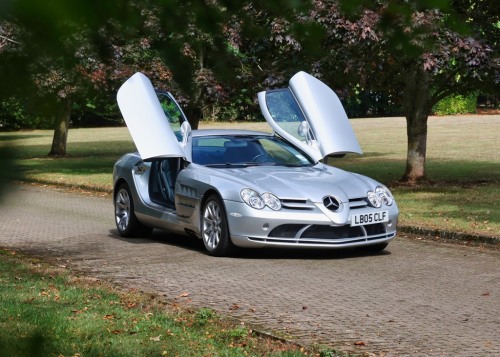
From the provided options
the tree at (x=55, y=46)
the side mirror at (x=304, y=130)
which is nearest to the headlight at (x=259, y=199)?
the side mirror at (x=304, y=130)

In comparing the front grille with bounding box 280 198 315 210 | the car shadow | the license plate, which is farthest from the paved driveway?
the front grille with bounding box 280 198 315 210

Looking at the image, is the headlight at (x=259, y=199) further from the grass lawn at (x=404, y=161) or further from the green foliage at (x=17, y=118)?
the green foliage at (x=17, y=118)

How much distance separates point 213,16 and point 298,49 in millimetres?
228

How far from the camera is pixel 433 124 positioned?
191 ft

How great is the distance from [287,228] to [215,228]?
35.0 inches

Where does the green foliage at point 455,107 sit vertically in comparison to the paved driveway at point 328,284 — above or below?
above

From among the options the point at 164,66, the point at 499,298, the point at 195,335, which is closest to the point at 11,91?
the point at 164,66

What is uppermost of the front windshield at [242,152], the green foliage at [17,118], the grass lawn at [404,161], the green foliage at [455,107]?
the green foliage at [455,107]

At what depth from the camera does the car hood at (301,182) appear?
1204cm

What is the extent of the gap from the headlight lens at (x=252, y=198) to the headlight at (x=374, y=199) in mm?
1229

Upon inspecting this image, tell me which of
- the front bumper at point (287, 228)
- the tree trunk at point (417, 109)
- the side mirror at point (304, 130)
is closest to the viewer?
the front bumper at point (287, 228)

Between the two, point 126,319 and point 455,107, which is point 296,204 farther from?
point 455,107

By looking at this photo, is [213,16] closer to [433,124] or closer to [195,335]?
[195,335]

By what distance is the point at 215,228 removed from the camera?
12.3 meters
